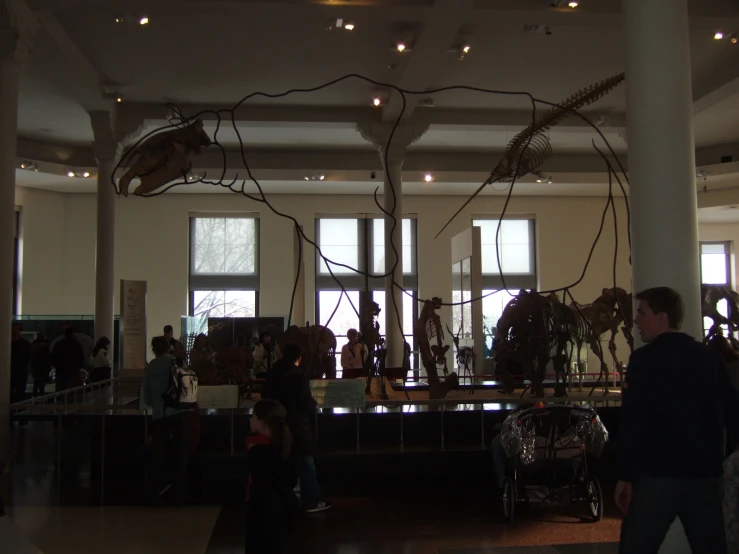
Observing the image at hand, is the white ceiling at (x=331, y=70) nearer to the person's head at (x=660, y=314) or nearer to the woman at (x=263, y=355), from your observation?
the woman at (x=263, y=355)

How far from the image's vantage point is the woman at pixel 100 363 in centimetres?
1066

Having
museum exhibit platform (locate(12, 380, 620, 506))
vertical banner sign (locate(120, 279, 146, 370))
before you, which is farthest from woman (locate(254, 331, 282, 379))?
museum exhibit platform (locate(12, 380, 620, 506))

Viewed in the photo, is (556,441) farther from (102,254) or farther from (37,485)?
(102,254)

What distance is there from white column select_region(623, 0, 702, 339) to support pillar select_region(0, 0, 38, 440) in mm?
5710

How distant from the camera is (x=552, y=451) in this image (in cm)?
532

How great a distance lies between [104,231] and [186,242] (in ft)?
20.9

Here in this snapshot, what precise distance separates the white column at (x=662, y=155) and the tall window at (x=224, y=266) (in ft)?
49.8

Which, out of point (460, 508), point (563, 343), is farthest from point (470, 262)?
point (460, 508)

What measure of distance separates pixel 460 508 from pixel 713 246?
17.3 metres

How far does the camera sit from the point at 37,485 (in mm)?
6562

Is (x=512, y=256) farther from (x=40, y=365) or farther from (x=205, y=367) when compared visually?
(x=205, y=367)

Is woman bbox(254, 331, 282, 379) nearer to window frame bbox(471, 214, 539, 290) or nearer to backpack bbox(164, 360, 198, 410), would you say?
backpack bbox(164, 360, 198, 410)

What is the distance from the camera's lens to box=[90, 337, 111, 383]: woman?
35.0ft

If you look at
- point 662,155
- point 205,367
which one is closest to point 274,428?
point 662,155
